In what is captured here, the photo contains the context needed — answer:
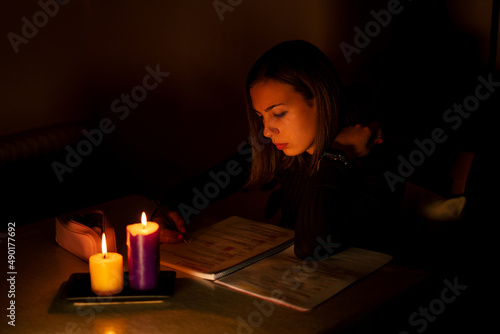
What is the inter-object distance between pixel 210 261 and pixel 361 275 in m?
0.33

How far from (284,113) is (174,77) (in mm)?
1261

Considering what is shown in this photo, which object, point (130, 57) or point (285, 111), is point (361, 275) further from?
point (130, 57)

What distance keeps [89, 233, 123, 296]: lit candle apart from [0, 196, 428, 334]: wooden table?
3cm

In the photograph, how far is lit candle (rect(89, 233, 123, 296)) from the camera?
1.07 metres

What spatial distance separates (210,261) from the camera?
1.23 meters

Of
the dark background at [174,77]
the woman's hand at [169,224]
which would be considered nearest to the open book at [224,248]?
the woman's hand at [169,224]

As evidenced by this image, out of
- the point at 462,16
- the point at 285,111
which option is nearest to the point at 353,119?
the point at 285,111
